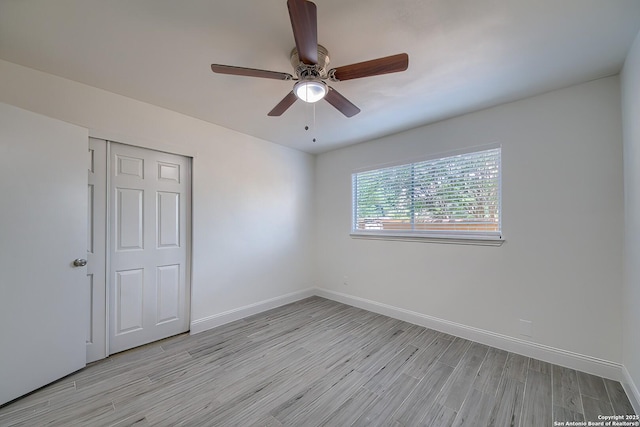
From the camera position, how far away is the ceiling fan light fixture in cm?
166

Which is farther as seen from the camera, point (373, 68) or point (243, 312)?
point (243, 312)

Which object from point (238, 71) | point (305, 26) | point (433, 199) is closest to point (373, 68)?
point (305, 26)

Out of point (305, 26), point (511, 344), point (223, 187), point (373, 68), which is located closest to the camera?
point (305, 26)

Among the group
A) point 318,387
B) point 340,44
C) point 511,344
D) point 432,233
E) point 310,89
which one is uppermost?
point 340,44

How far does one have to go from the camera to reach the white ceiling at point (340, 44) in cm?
142

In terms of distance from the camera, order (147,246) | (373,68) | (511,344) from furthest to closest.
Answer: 1. (147,246)
2. (511,344)
3. (373,68)

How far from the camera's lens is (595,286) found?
210 cm

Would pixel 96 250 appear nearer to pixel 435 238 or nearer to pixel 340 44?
pixel 340 44

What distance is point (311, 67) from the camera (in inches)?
61.8

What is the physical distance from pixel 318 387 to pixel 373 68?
2.38 metres

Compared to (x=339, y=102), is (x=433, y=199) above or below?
below

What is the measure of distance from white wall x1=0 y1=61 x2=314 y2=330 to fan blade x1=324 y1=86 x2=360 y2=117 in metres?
1.87

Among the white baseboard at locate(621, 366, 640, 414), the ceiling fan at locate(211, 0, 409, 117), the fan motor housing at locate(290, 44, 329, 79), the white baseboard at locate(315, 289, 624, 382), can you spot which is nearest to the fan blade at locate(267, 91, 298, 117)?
the ceiling fan at locate(211, 0, 409, 117)

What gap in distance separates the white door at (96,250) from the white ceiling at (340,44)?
2.35ft
